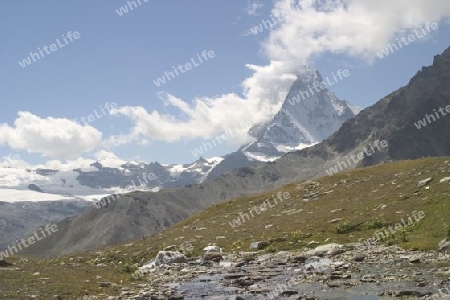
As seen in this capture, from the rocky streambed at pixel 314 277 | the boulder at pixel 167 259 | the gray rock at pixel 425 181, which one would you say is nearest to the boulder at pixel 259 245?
the rocky streambed at pixel 314 277

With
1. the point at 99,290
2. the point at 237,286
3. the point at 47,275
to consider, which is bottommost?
the point at 237,286

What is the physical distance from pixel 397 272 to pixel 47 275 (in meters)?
27.8

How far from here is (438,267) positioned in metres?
31.1

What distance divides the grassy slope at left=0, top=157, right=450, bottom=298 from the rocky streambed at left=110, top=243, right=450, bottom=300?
3182 mm

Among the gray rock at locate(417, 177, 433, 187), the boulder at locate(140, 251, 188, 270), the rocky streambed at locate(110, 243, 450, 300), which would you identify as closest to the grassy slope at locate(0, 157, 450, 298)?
the gray rock at locate(417, 177, 433, 187)

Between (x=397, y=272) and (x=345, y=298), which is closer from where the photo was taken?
(x=345, y=298)

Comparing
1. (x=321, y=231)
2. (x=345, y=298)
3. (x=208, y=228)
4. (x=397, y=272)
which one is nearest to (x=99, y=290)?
(x=345, y=298)

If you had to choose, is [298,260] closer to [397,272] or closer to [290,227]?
[397,272]

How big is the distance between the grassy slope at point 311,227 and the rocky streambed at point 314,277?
3182 mm

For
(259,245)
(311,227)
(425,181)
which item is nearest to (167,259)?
(259,245)

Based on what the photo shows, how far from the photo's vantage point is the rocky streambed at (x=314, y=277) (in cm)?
2727

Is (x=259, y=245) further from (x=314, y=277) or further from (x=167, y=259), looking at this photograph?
(x=314, y=277)

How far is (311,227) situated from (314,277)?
83.4ft

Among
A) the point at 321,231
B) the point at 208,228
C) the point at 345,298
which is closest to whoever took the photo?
the point at 345,298
